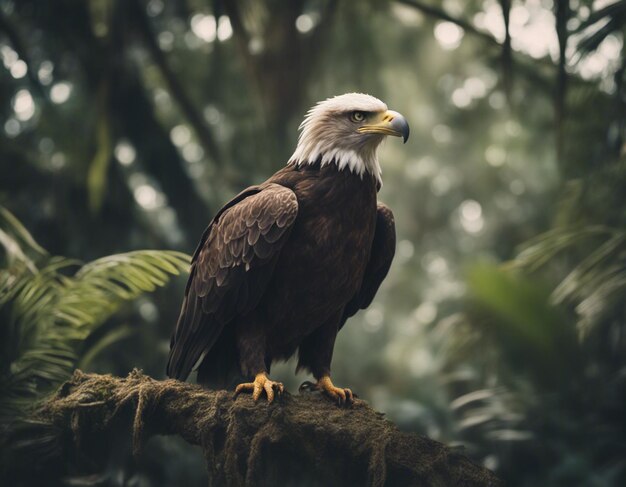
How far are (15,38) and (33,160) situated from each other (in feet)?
6.83

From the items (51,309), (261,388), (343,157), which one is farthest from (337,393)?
(51,309)

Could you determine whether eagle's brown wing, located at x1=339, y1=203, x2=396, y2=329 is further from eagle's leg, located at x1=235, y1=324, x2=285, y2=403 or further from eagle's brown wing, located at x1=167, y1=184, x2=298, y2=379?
eagle's leg, located at x1=235, y1=324, x2=285, y2=403

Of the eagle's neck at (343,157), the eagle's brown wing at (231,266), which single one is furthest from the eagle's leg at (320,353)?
the eagle's neck at (343,157)

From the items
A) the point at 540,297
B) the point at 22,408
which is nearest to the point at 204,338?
the point at 22,408

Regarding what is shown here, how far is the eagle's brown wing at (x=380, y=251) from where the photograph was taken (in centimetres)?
443

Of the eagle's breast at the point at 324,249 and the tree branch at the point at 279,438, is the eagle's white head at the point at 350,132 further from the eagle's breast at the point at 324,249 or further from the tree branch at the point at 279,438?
the tree branch at the point at 279,438

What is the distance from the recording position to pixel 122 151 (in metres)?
10.1

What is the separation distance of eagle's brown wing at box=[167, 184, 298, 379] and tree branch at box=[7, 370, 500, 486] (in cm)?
50

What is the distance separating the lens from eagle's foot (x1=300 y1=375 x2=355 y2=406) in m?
3.97

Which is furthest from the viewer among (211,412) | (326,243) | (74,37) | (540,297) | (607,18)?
(74,37)

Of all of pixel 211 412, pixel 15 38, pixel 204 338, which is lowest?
pixel 211 412

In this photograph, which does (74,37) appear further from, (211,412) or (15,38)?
(211,412)

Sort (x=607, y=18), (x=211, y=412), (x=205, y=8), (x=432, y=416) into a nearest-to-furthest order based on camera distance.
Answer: (x=211, y=412)
(x=607, y=18)
(x=432, y=416)
(x=205, y=8)

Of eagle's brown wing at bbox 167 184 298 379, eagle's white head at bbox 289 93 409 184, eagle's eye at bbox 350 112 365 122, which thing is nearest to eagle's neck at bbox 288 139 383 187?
eagle's white head at bbox 289 93 409 184
